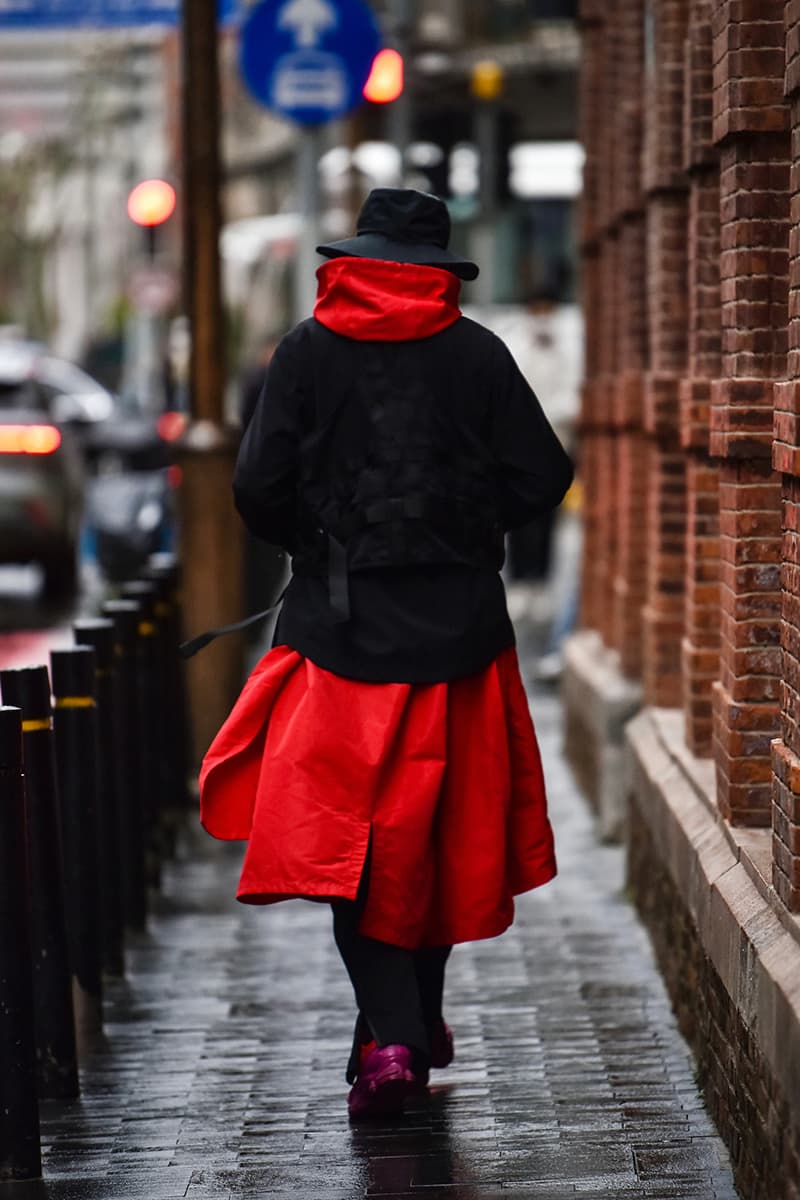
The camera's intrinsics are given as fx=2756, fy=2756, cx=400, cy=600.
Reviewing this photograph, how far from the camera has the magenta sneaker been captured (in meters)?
6.14

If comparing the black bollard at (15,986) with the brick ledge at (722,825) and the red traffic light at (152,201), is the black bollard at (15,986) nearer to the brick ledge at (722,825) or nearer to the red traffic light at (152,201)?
the brick ledge at (722,825)

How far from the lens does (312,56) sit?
13609 mm

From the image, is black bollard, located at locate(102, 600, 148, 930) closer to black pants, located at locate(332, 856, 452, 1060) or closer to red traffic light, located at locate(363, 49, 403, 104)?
black pants, located at locate(332, 856, 452, 1060)

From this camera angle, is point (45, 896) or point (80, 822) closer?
point (45, 896)

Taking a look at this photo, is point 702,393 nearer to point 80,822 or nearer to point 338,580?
point 338,580

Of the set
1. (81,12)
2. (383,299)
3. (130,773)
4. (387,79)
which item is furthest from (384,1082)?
(81,12)

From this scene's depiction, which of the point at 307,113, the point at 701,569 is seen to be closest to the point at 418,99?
the point at 307,113

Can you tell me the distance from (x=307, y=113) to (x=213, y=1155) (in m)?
8.35

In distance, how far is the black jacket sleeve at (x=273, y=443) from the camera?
243 inches

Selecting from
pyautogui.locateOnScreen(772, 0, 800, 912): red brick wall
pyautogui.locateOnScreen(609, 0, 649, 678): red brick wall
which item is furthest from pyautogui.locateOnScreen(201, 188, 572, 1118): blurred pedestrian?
pyautogui.locateOnScreen(609, 0, 649, 678): red brick wall

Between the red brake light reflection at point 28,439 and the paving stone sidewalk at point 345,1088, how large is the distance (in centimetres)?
1200

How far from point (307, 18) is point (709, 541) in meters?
6.65

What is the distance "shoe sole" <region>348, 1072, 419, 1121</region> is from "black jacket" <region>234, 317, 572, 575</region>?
1.14m

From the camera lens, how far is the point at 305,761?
6117 mm
